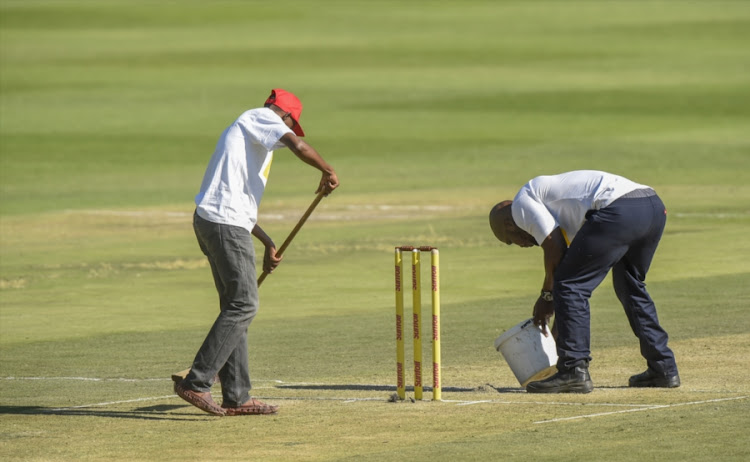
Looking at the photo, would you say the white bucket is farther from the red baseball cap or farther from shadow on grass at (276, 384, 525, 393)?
the red baseball cap

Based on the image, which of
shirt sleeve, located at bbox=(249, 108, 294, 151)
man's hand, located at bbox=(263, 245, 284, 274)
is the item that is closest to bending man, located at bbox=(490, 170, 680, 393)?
man's hand, located at bbox=(263, 245, 284, 274)

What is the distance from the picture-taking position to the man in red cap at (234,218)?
993cm

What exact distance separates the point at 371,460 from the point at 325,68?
58337mm

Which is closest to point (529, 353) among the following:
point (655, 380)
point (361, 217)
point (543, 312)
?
point (543, 312)

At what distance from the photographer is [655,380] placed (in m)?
10.7

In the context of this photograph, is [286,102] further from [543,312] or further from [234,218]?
[543,312]

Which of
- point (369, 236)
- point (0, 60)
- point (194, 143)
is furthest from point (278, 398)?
point (0, 60)

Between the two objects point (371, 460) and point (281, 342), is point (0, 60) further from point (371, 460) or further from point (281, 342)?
point (371, 460)

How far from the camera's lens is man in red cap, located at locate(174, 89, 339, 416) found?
9.93 meters

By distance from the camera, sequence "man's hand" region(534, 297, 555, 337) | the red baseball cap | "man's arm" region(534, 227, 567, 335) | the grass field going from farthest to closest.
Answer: "man's hand" region(534, 297, 555, 337) < "man's arm" region(534, 227, 567, 335) < the red baseball cap < the grass field

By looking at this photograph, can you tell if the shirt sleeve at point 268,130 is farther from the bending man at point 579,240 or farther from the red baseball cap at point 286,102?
the bending man at point 579,240

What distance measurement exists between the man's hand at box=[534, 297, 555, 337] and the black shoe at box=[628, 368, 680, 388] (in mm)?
742

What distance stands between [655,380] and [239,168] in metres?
3.31

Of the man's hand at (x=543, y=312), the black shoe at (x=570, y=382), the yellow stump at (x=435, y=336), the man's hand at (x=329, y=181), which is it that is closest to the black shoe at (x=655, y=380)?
the black shoe at (x=570, y=382)
